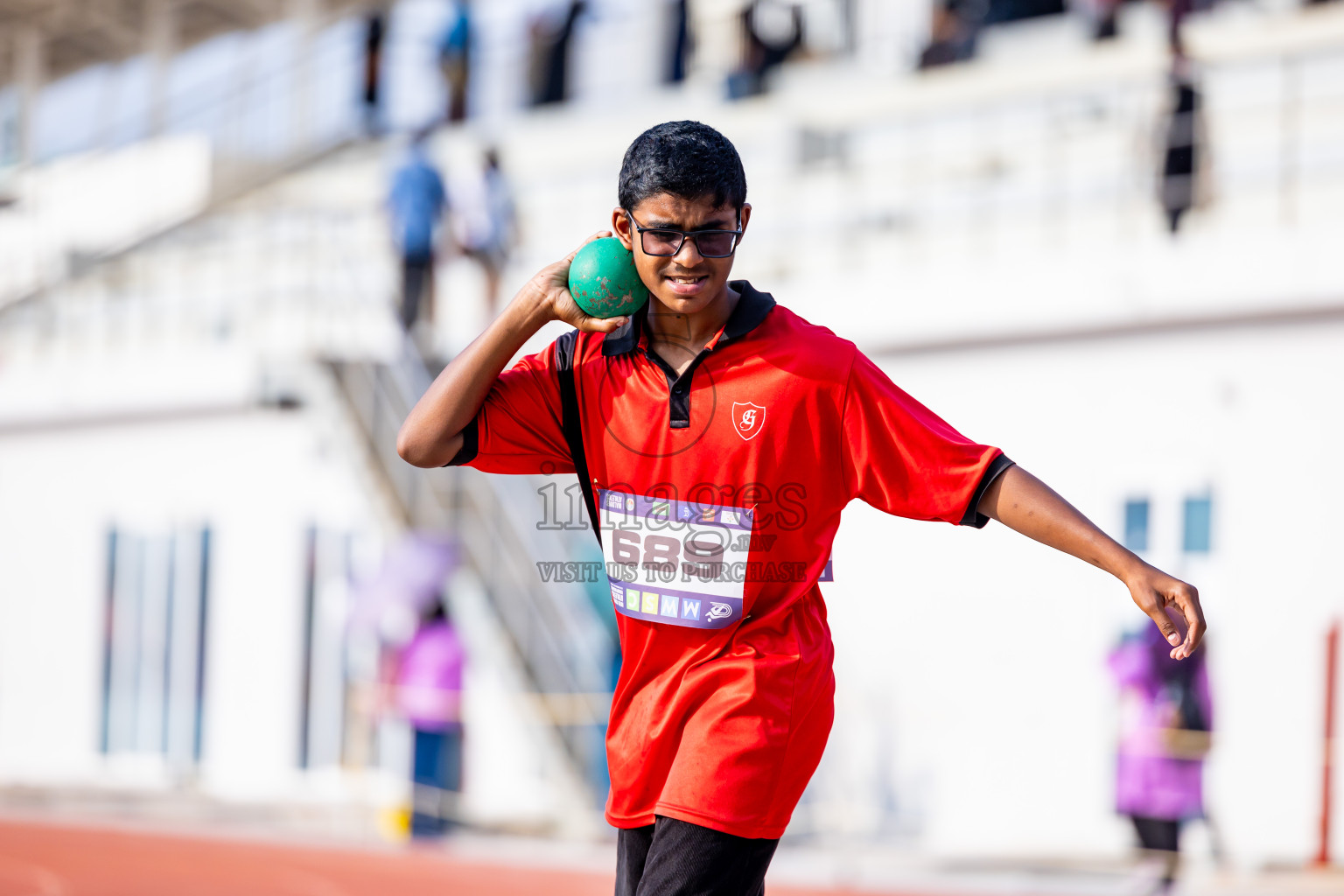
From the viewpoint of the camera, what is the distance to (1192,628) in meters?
3.21

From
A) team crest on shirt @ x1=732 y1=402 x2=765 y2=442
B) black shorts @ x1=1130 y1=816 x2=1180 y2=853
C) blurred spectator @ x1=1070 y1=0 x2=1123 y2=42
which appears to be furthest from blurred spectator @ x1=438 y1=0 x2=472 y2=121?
team crest on shirt @ x1=732 y1=402 x2=765 y2=442

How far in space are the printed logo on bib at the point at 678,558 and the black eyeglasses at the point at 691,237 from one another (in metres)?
0.52

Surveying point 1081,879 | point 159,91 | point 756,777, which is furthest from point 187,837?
point 159,91

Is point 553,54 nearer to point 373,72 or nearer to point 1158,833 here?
point 373,72

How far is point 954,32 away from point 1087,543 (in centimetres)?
1396

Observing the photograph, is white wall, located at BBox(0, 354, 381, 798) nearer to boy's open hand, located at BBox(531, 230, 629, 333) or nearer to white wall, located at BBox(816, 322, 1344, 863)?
white wall, located at BBox(816, 322, 1344, 863)

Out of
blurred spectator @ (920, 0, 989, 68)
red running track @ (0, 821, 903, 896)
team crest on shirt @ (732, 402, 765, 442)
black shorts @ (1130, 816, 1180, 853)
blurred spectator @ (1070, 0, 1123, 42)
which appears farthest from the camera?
blurred spectator @ (920, 0, 989, 68)

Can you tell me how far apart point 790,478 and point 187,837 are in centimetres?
1034

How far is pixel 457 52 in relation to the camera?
19.1 metres

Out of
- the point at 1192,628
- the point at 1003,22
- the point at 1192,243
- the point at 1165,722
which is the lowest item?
the point at 1165,722

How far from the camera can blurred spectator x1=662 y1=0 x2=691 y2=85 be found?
18953mm

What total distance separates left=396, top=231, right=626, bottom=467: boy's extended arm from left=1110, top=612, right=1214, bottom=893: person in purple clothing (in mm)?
6990

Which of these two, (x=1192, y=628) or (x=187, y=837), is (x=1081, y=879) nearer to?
(x=187, y=837)

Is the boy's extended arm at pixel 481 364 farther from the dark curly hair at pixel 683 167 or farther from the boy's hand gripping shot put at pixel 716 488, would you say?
the dark curly hair at pixel 683 167
